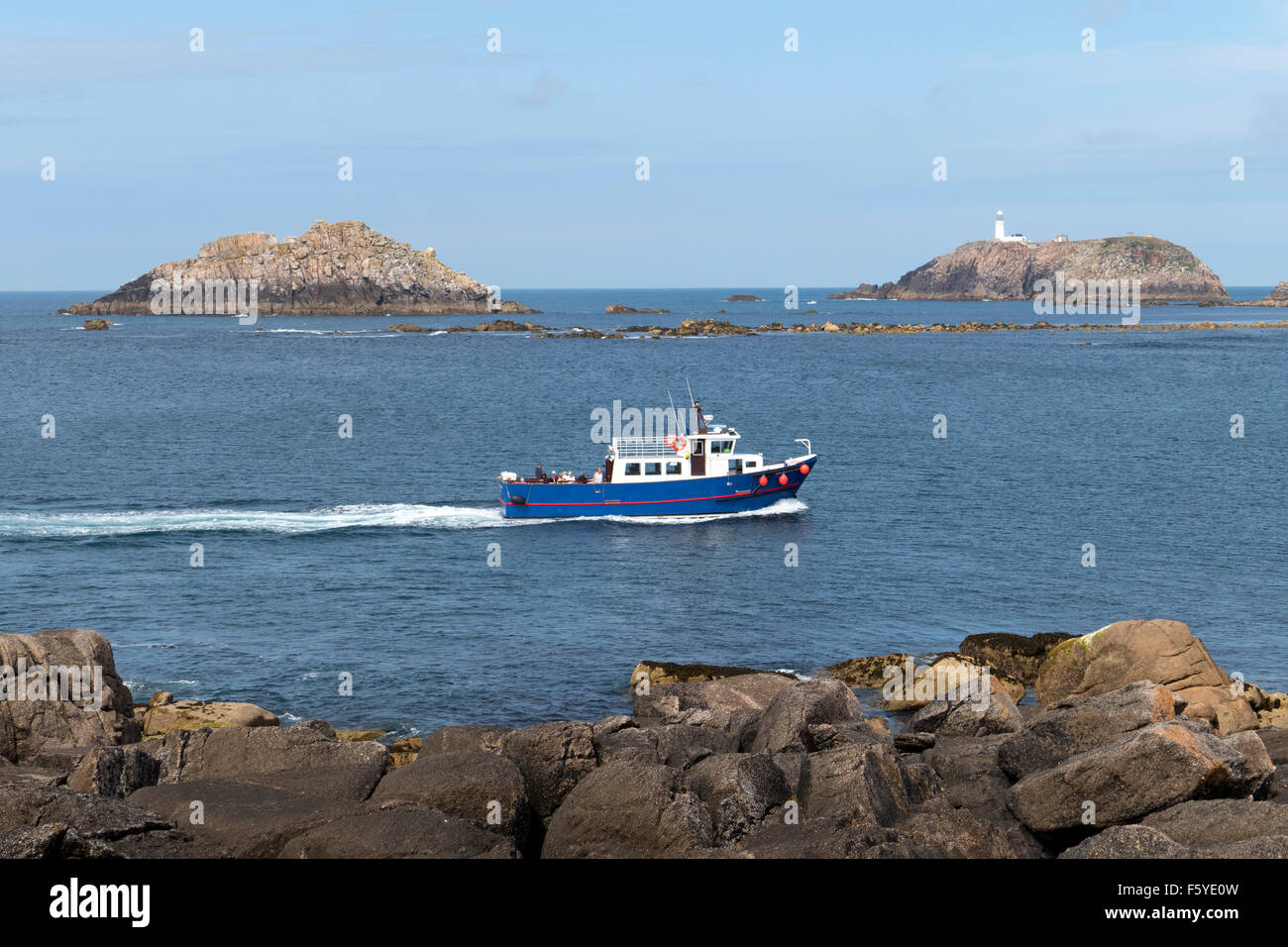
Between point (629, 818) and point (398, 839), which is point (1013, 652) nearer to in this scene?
point (629, 818)

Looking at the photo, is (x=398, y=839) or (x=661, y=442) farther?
(x=661, y=442)

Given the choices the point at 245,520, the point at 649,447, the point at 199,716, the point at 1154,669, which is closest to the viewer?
the point at 1154,669

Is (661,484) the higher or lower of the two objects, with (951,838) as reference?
higher

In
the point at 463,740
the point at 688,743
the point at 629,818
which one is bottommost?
the point at 688,743

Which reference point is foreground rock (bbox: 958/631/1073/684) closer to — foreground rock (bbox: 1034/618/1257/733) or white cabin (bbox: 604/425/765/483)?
foreground rock (bbox: 1034/618/1257/733)

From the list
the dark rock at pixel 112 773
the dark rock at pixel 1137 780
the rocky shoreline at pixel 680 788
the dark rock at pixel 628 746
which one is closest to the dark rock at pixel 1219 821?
the rocky shoreline at pixel 680 788

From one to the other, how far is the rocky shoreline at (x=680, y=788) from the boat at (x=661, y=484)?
30983 mm

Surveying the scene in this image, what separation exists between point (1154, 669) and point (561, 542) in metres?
28.3

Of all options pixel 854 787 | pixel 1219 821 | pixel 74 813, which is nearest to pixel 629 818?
pixel 854 787

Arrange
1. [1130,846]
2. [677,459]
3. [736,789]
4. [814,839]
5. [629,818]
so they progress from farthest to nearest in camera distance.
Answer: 1. [677,459]
2. [736,789]
3. [629,818]
4. [814,839]
5. [1130,846]

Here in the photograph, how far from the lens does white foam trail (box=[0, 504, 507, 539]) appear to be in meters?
49.1

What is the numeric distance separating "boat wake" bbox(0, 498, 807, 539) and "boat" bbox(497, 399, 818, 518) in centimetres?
47

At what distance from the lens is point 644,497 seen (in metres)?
53.8
